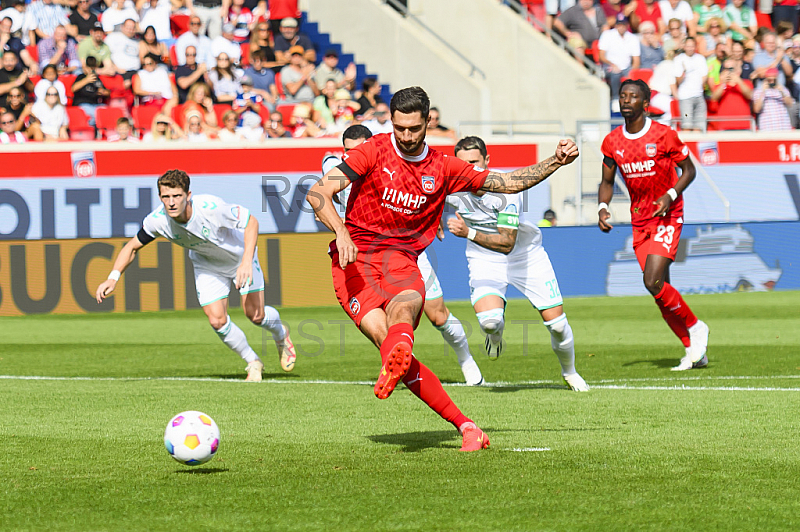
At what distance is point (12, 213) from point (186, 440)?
15447 mm

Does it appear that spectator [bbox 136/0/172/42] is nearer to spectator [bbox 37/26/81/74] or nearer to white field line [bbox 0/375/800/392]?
spectator [bbox 37/26/81/74]

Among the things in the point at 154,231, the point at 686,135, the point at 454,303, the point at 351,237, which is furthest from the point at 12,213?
the point at 351,237

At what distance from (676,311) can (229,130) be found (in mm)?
12496

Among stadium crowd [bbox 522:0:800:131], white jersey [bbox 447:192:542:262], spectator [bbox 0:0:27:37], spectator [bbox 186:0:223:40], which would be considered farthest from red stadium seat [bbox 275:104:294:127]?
white jersey [bbox 447:192:542:262]

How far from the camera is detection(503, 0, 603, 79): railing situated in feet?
79.4

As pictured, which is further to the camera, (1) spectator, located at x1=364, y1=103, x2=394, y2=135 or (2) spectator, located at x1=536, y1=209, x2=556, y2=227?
(1) spectator, located at x1=364, y1=103, x2=394, y2=135

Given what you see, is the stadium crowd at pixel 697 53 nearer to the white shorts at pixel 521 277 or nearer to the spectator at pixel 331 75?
the spectator at pixel 331 75

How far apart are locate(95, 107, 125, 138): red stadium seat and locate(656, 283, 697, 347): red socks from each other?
521 inches

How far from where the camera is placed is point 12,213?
65.1 ft

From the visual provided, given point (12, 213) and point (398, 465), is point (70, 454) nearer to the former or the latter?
point (398, 465)

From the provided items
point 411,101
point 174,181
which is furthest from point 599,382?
point 411,101

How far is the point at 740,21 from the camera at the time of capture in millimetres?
25688

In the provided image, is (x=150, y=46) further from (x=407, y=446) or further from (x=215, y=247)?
(x=407, y=446)

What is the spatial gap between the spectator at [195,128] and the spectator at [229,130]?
11.3 inches
